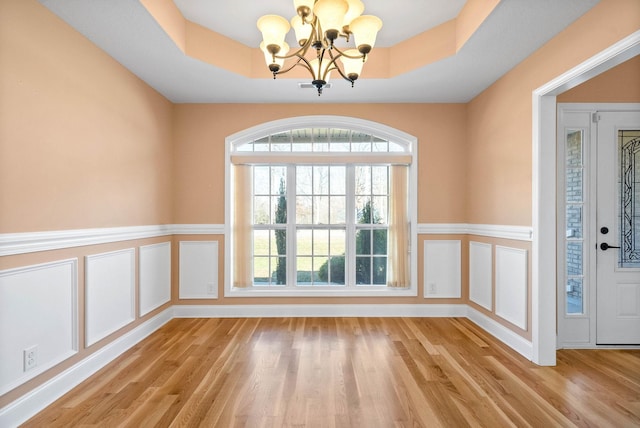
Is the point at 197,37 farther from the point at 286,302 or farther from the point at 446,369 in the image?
the point at 446,369

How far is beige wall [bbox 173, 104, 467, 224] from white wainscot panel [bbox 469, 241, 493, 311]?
471mm

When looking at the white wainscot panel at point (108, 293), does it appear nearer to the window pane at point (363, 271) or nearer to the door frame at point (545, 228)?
the window pane at point (363, 271)

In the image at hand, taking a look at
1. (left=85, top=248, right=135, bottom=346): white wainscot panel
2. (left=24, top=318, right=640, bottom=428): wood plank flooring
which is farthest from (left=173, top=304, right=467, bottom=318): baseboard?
(left=85, top=248, right=135, bottom=346): white wainscot panel

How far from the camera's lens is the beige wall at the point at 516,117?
2309mm

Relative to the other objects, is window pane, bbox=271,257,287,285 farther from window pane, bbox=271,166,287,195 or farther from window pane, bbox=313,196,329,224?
window pane, bbox=271,166,287,195

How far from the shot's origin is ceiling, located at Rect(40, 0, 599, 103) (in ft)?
8.13

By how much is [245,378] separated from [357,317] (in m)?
1.91

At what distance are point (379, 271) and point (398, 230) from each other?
0.58 metres

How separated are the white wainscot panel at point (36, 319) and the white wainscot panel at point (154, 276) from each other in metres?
1.01

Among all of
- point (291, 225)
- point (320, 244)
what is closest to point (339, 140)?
point (291, 225)

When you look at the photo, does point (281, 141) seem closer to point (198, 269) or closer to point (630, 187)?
point (198, 269)

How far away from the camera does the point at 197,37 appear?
316 cm

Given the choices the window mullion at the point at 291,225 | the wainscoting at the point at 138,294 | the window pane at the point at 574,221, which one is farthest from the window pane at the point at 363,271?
the window pane at the point at 574,221

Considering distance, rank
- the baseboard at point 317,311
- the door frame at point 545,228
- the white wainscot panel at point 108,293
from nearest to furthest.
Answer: the white wainscot panel at point 108,293
the door frame at point 545,228
the baseboard at point 317,311
